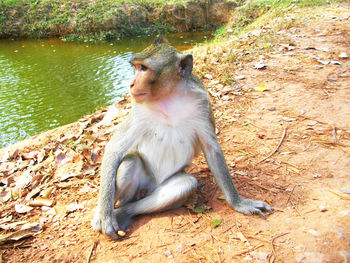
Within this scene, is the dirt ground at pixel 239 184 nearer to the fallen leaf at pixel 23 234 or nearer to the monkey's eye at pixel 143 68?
the fallen leaf at pixel 23 234

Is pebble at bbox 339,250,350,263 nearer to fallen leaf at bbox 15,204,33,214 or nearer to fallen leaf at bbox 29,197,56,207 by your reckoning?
fallen leaf at bbox 29,197,56,207

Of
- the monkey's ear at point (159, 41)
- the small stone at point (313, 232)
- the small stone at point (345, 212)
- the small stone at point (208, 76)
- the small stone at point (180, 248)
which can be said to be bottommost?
the small stone at point (345, 212)

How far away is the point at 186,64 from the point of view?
2367 millimetres

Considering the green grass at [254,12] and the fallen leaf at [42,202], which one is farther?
the green grass at [254,12]

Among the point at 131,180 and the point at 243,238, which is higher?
the point at 131,180

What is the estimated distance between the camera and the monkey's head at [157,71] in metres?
2.20

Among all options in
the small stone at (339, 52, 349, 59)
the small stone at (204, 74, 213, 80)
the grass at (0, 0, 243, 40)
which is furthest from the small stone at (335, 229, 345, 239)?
the grass at (0, 0, 243, 40)

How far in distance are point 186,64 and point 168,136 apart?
625 mm

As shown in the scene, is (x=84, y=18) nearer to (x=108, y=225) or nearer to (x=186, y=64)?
(x=186, y=64)

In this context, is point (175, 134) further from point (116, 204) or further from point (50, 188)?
point (50, 188)

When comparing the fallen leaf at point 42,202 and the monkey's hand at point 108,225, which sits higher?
the monkey's hand at point 108,225

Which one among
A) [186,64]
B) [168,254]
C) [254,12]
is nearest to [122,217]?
[168,254]

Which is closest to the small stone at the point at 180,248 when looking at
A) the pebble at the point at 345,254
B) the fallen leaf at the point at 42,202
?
the pebble at the point at 345,254

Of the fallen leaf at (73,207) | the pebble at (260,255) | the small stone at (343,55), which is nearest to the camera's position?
the pebble at (260,255)
